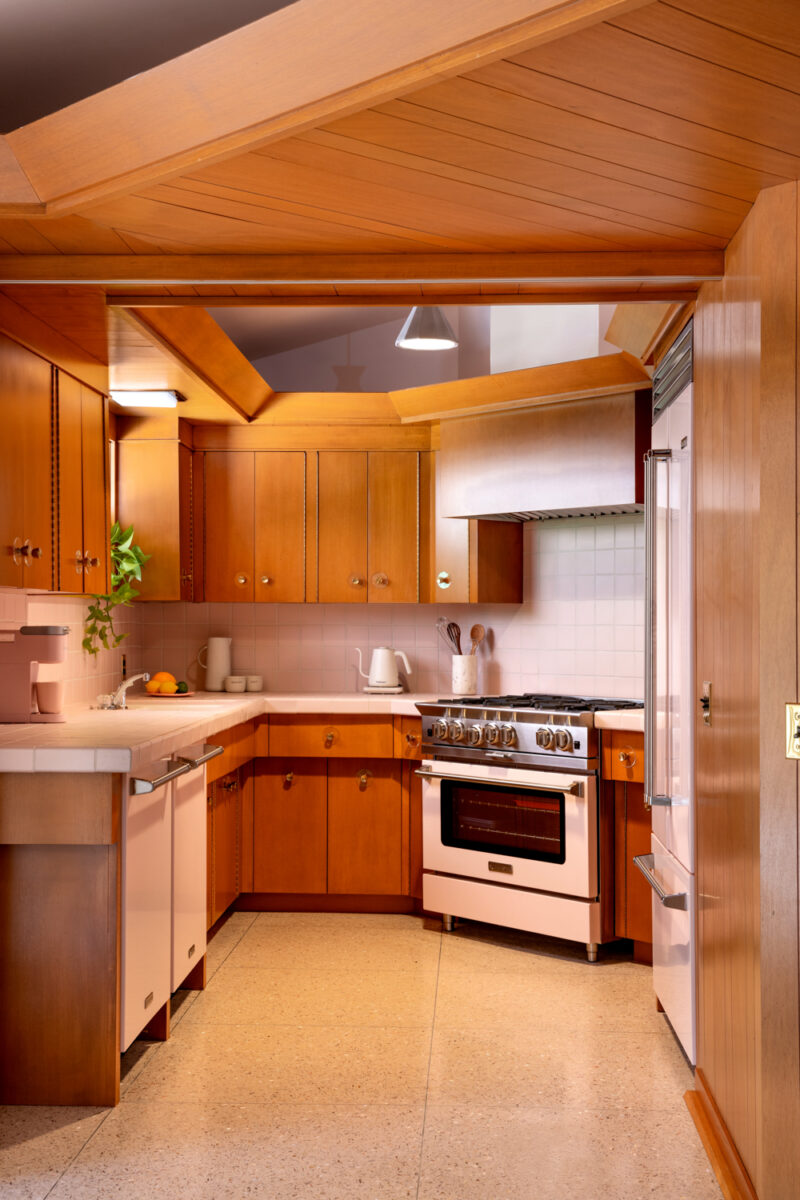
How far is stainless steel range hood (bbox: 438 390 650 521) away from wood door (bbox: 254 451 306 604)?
0.74 m

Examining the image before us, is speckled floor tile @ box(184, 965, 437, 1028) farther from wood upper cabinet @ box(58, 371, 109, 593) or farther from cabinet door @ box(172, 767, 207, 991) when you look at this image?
wood upper cabinet @ box(58, 371, 109, 593)

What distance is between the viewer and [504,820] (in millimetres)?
4414

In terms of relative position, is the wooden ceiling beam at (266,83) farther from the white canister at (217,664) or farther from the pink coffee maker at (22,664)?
the white canister at (217,664)

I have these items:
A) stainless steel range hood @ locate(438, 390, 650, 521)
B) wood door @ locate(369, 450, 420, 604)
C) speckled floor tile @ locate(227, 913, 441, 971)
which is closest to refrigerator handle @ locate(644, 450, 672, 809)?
stainless steel range hood @ locate(438, 390, 650, 521)

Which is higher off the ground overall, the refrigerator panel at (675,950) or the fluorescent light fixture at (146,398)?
the fluorescent light fixture at (146,398)

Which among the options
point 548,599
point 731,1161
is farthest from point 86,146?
point 548,599

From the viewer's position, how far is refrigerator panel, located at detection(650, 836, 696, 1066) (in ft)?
9.80

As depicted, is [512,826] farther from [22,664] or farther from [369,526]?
[22,664]

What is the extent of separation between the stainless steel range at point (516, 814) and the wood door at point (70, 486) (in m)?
1.70

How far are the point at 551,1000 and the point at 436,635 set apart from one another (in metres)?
2.13

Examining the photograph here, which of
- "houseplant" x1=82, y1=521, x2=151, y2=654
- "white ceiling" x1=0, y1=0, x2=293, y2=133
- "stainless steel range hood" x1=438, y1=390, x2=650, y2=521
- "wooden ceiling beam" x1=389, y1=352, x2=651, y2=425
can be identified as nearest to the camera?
"white ceiling" x1=0, y1=0, x2=293, y2=133

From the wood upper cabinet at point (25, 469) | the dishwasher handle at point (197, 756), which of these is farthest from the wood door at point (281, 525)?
the wood upper cabinet at point (25, 469)

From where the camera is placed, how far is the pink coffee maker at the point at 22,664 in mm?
3541

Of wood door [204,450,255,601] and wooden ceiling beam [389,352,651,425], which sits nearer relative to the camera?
wooden ceiling beam [389,352,651,425]
